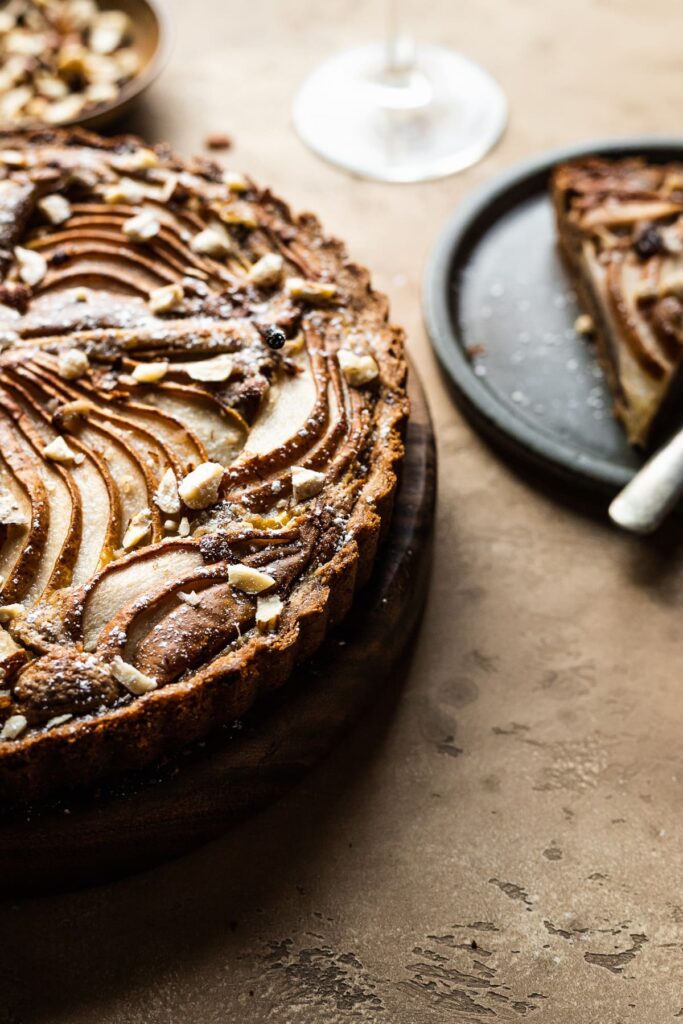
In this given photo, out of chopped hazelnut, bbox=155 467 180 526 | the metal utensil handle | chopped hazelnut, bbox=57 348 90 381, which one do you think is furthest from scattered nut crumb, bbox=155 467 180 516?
the metal utensil handle

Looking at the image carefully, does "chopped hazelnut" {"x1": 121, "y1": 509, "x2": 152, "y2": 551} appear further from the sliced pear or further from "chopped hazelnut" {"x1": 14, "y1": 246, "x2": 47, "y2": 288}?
"chopped hazelnut" {"x1": 14, "y1": 246, "x2": 47, "y2": 288}

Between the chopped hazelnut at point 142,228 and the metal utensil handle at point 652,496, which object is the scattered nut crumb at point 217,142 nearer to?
the chopped hazelnut at point 142,228

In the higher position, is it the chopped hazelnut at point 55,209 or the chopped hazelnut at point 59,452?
the chopped hazelnut at point 55,209

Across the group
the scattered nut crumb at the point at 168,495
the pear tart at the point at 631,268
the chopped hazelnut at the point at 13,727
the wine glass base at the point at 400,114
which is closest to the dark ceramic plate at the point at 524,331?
the pear tart at the point at 631,268

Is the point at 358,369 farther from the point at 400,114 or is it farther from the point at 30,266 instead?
the point at 400,114

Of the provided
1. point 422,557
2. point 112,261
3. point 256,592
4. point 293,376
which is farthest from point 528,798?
point 112,261

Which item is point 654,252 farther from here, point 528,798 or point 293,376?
point 528,798
